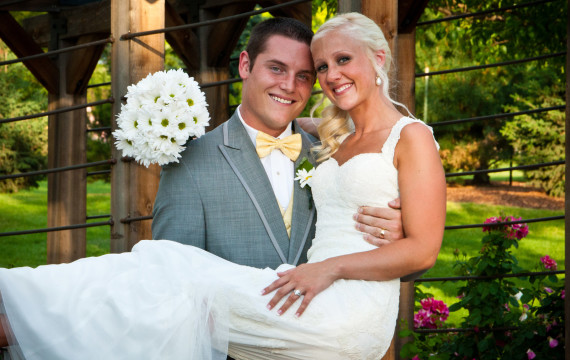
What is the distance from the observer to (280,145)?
2.87 m

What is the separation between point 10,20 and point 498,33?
4.40 meters

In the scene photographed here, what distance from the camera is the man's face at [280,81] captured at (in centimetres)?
287

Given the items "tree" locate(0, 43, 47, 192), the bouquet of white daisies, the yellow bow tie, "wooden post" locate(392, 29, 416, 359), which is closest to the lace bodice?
the yellow bow tie

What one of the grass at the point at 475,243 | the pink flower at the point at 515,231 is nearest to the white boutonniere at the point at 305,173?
the pink flower at the point at 515,231

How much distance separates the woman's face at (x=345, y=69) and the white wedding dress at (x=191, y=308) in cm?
21

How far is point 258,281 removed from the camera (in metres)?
2.39

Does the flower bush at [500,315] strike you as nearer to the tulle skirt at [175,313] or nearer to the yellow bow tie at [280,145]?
the yellow bow tie at [280,145]

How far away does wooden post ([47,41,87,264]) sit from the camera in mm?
6602

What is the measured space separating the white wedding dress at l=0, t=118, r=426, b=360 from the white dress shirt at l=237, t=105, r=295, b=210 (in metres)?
0.33

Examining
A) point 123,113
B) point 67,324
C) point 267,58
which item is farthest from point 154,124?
point 67,324

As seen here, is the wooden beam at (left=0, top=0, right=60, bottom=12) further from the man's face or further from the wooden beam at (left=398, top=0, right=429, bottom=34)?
the man's face

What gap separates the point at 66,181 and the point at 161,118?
14.2 ft

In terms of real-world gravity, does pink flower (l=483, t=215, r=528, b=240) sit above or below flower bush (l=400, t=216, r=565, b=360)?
above

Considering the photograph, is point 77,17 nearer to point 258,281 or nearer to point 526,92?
point 258,281
